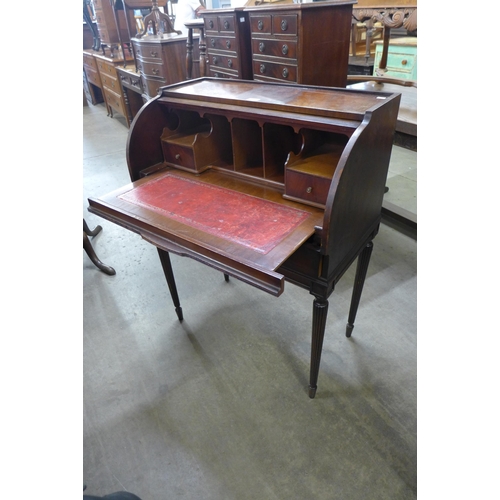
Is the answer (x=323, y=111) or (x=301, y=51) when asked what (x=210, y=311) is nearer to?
(x=323, y=111)

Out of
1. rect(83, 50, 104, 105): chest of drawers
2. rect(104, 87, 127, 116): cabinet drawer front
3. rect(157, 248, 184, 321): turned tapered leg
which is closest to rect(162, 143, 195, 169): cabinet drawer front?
rect(157, 248, 184, 321): turned tapered leg

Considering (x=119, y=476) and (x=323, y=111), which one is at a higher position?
(x=323, y=111)

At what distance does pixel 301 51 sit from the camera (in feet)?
6.57

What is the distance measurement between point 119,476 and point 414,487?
1.12 m

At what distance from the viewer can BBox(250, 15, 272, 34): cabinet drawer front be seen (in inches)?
83.5

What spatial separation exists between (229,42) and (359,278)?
6.21ft

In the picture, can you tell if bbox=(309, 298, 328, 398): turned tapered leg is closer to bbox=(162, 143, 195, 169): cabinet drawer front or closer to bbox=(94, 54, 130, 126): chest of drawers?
bbox=(162, 143, 195, 169): cabinet drawer front

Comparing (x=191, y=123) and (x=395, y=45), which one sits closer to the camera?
(x=191, y=123)

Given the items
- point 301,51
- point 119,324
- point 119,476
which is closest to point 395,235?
point 301,51

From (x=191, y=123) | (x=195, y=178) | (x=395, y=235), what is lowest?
(x=395, y=235)

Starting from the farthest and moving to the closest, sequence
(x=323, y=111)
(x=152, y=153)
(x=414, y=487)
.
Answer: (x=152, y=153) < (x=414, y=487) < (x=323, y=111)

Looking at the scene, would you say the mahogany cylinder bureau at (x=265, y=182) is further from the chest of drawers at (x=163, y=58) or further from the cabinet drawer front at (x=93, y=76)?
the cabinet drawer front at (x=93, y=76)

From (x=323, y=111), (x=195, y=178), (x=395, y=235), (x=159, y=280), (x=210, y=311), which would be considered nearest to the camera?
(x=323, y=111)

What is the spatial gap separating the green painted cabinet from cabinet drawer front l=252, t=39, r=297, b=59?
2011 millimetres
